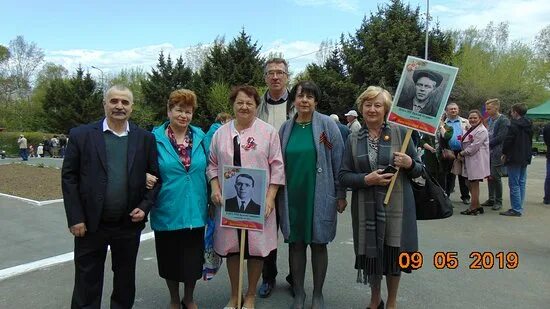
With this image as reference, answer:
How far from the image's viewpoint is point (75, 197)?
331 cm

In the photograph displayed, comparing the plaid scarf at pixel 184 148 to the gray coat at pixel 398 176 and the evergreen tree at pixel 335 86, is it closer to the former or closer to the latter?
the gray coat at pixel 398 176

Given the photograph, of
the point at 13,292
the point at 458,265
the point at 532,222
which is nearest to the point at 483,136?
the point at 532,222

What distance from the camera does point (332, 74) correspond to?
2516 centimetres

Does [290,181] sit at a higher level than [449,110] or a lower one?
lower

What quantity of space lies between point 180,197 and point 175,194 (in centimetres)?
5

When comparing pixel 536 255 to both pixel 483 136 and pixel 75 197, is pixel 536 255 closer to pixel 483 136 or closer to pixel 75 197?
pixel 483 136

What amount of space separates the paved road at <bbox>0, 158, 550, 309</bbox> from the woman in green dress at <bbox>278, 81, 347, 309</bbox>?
2.49 feet

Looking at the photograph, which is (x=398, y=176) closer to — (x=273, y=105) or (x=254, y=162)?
(x=254, y=162)

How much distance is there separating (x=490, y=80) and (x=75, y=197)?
39.5 m

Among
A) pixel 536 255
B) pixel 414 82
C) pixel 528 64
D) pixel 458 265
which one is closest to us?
pixel 414 82

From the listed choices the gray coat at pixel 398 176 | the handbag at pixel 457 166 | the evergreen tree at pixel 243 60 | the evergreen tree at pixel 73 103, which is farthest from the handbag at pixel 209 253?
the evergreen tree at pixel 73 103

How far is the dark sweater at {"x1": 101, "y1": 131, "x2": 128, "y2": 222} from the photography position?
133 inches

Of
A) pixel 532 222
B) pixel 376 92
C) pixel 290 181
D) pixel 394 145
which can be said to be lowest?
pixel 532 222
